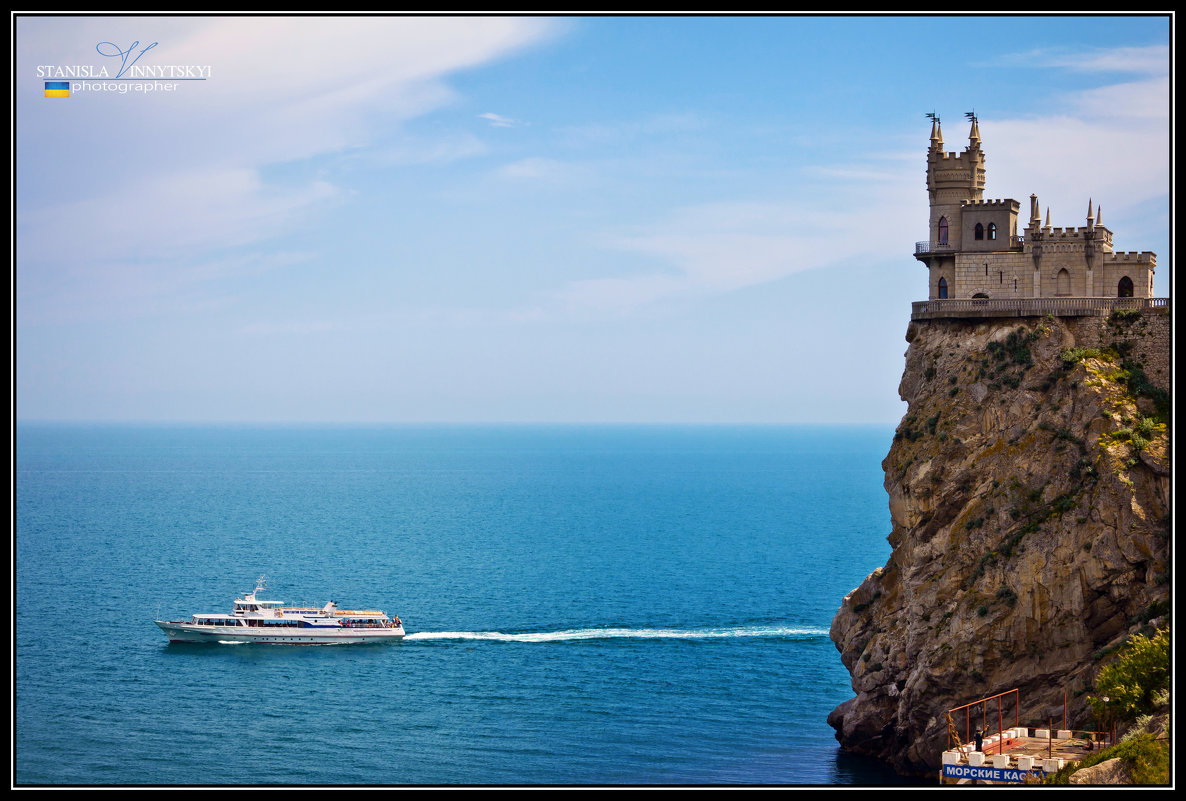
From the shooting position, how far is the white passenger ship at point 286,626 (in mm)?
87188

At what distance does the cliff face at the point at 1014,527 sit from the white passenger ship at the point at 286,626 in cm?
3944

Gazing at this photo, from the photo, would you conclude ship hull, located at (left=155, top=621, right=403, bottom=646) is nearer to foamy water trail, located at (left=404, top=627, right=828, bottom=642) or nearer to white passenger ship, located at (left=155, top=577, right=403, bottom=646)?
white passenger ship, located at (left=155, top=577, right=403, bottom=646)

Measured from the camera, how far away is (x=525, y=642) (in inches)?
3329

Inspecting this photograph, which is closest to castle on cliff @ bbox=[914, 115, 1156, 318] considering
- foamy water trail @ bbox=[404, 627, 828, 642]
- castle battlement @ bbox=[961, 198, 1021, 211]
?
castle battlement @ bbox=[961, 198, 1021, 211]

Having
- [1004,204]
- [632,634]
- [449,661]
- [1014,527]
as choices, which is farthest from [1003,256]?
[449,661]

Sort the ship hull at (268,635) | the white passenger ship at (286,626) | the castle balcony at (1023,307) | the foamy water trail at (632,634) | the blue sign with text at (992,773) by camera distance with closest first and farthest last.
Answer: the blue sign with text at (992,773)
the castle balcony at (1023,307)
the foamy water trail at (632,634)
the ship hull at (268,635)
the white passenger ship at (286,626)

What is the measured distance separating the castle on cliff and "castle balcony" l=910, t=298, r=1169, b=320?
0.05 metres

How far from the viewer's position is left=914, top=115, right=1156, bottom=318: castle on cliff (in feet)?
197

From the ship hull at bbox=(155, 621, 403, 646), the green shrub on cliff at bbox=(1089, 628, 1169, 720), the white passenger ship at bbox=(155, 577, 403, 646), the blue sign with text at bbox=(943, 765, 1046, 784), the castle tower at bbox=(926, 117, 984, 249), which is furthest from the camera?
the white passenger ship at bbox=(155, 577, 403, 646)

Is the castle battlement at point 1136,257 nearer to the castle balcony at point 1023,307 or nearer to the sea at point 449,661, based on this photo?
the castle balcony at point 1023,307

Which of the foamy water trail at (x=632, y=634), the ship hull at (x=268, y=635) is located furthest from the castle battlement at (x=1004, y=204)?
the ship hull at (x=268, y=635)

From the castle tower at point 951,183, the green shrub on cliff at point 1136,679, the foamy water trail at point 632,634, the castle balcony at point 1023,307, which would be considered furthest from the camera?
the foamy water trail at point 632,634

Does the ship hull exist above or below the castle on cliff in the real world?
below

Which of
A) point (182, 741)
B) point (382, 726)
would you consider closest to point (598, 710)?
point (382, 726)
